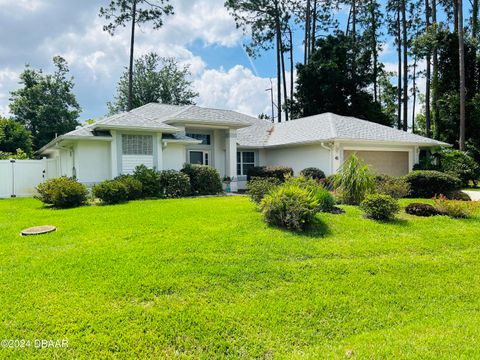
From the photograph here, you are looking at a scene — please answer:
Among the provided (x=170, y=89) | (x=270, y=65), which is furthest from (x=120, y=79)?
(x=270, y=65)

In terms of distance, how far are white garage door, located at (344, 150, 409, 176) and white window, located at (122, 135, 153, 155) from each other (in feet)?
38.9

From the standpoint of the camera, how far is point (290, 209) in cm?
828

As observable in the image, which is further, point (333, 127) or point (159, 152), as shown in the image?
point (333, 127)

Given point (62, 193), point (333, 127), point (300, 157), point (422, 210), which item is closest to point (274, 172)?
point (300, 157)

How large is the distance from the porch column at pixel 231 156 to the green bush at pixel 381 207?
37.8ft

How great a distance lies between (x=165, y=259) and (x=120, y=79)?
36.6 m

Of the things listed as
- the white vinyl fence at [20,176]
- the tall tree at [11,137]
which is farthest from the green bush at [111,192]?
the tall tree at [11,137]

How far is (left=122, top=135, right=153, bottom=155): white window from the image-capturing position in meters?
16.5

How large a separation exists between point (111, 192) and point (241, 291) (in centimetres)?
949

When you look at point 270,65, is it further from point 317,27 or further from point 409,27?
point 409,27

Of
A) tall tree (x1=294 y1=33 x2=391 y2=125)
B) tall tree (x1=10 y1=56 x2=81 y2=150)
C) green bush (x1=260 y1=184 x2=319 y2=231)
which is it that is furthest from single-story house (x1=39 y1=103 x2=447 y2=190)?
tall tree (x1=10 y1=56 x2=81 y2=150)

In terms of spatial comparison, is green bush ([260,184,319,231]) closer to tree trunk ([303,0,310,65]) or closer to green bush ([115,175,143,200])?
green bush ([115,175,143,200])

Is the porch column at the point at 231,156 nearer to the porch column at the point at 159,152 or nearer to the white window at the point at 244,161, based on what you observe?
the white window at the point at 244,161

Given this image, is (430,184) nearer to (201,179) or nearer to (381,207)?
(381,207)
